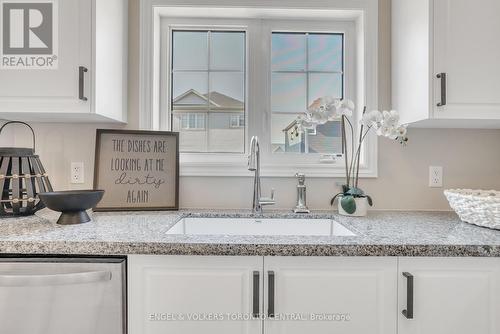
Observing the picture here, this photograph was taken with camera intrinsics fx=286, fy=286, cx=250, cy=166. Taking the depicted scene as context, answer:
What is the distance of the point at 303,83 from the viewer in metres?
1.73

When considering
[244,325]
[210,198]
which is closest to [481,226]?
[244,325]

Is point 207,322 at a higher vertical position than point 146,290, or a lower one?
lower

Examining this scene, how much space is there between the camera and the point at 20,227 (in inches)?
43.8

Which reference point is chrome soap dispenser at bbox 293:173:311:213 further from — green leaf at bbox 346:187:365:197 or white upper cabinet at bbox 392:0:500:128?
white upper cabinet at bbox 392:0:500:128

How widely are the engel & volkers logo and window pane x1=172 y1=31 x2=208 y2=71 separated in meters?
0.64

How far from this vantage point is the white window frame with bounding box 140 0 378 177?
1.58 m

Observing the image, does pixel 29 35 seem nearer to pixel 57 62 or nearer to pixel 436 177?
pixel 57 62

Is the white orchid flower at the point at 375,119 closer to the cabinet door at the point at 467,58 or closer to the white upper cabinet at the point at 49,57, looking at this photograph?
the cabinet door at the point at 467,58

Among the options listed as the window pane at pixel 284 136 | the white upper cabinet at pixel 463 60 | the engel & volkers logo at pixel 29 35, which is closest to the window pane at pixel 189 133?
the window pane at pixel 284 136

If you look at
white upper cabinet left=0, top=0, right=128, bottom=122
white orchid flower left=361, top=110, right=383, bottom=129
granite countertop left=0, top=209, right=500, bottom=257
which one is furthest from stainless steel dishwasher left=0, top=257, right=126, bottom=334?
white orchid flower left=361, top=110, right=383, bottom=129

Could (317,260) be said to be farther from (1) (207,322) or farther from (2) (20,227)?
(2) (20,227)

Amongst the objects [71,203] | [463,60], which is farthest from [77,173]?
[463,60]

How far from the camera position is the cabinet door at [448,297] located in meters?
0.94

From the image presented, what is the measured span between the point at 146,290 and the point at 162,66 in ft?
4.14
